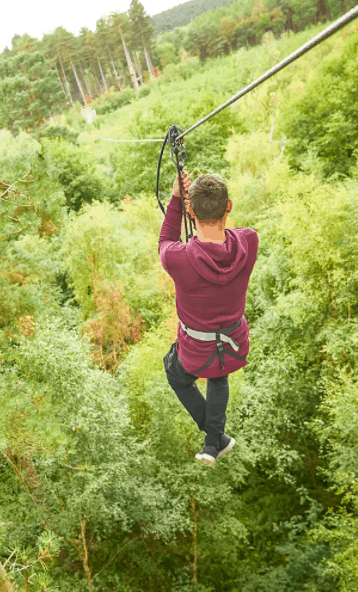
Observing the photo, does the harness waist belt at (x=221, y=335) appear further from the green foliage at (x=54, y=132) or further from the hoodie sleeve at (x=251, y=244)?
the green foliage at (x=54, y=132)

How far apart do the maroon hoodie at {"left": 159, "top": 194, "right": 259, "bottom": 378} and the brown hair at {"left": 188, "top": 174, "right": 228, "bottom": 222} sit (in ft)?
0.54

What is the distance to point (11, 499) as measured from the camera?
34.2ft

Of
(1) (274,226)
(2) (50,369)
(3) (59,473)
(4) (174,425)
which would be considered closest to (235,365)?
(2) (50,369)

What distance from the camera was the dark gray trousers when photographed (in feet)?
10.5

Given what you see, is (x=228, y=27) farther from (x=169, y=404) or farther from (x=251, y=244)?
(x=251, y=244)

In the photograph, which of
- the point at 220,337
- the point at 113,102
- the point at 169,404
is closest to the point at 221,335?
the point at 220,337

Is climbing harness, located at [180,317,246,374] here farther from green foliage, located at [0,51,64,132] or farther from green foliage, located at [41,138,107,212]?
green foliage, located at [0,51,64,132]

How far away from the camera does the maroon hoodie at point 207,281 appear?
97.3 inches

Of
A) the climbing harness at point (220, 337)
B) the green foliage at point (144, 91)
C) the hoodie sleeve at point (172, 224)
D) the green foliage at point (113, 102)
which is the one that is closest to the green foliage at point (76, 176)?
the green foliage at point (144, 91)

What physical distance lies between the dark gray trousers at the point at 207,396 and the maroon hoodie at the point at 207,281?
221 mm

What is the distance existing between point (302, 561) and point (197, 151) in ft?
75.3

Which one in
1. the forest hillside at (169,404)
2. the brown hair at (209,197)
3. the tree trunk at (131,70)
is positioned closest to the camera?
the brown hair at (209,197)

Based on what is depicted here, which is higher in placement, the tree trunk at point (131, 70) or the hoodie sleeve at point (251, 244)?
the tree trunk at point (131, 70)

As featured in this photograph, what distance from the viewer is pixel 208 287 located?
2564 millimetres
